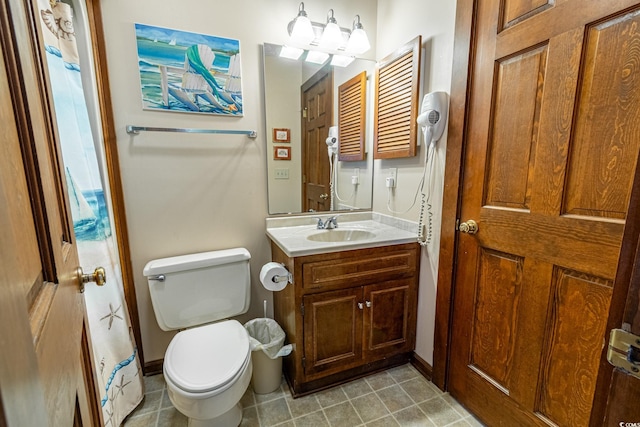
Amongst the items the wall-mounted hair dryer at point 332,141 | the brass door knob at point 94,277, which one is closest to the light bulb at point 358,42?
the wall-mounted hair dryer at point 332,141

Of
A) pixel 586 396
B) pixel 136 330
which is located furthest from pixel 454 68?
pixel 136 330

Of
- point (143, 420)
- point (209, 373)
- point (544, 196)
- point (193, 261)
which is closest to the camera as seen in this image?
point (544, 196)

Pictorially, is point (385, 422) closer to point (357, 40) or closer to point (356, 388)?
point (356, 388)

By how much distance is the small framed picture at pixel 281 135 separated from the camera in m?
1.79

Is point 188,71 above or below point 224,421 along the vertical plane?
above

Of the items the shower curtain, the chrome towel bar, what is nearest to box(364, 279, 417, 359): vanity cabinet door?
the chrome towel bar

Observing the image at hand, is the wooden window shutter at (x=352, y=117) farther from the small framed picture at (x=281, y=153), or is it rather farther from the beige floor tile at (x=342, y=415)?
the beige floor tile at (x=342, y=415)

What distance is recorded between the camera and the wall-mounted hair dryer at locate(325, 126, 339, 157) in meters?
1.98

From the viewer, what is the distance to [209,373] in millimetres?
1200

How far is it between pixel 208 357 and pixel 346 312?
28.2 inches

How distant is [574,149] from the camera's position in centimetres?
98

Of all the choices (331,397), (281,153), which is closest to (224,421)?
(331,397)

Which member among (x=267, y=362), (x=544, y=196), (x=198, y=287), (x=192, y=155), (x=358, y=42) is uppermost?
(x=358, y=42)

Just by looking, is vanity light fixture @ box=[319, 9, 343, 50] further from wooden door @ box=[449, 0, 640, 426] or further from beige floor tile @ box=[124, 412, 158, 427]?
beige floor tile @ box=[124, 412, 158, 427]
